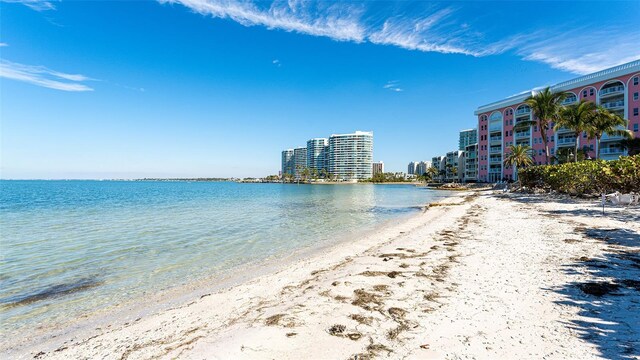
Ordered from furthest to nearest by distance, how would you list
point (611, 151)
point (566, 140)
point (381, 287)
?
point (566, 140)
point (611, 151)
point (381, 287)

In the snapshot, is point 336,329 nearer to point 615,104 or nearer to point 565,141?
point 615,104

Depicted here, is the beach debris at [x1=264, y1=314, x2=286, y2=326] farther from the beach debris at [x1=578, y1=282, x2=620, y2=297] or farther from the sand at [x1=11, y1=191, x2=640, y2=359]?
the beach debris at [x1=578, y1=282, x2=620, y2=297]

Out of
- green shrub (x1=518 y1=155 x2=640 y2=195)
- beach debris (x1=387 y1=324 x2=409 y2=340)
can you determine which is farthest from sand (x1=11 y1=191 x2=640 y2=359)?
green shrub (x1=518 y1=155 x2=640 y2=195)

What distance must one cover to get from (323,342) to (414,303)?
2337 mm

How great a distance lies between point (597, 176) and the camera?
25.8 meters

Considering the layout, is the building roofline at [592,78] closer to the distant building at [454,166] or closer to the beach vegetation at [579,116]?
the beach vegetation at [579,116]

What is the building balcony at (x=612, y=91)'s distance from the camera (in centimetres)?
5788

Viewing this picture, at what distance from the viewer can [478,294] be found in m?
6.46

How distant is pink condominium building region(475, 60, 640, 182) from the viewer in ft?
185

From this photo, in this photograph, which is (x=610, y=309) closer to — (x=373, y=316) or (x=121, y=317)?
(x=373, y=316)

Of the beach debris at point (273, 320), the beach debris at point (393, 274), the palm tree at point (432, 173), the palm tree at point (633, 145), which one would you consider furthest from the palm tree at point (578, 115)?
the palm tree at point (432, 173)

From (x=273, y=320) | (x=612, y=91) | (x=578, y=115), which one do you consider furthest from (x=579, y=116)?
(x=273, y=320)

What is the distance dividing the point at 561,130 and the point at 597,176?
56060 millimetres

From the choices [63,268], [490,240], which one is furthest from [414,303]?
[63,268]
